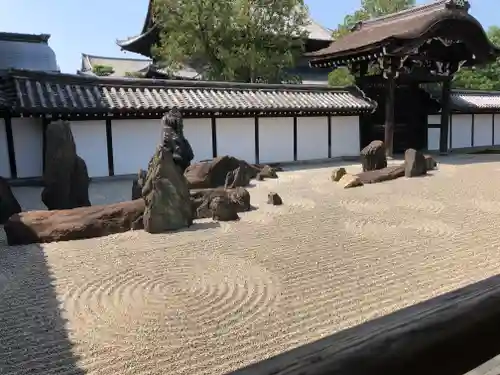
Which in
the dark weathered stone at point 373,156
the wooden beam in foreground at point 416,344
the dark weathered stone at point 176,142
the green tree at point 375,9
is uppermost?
the green tree at point 375,9

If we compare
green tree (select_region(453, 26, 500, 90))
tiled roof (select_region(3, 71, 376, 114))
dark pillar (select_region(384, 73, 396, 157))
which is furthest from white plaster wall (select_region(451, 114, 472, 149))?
green tree (select_region(453, 26, 500, 90))

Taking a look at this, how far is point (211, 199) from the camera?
9.07 meters

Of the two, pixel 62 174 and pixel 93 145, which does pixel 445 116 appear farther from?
pixel 62 174

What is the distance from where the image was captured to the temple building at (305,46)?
24.0 metres

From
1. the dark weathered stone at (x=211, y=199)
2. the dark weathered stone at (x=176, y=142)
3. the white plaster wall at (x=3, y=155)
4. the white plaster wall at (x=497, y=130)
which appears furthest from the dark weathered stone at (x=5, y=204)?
the white plaster wall at (x=497, y=130)

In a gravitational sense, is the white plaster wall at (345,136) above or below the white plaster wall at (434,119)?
below

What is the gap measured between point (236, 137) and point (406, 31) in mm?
7448

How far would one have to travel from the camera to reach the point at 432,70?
19625 millimetres

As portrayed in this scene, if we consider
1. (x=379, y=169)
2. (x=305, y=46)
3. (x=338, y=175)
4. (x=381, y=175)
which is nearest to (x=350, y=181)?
(x=338, y=175)

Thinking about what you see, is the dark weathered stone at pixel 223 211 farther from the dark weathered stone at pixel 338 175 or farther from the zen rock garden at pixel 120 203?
the dark weathered stone at pixel 338 175

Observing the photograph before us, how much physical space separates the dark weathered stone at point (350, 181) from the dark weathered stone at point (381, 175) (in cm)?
36

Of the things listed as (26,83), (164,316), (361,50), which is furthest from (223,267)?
(361,50)

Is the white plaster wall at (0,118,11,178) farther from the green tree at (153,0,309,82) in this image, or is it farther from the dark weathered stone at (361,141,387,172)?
the dark weathered stone at (361,141,387,172)

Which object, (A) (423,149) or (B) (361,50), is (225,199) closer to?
(B) (361,50)
